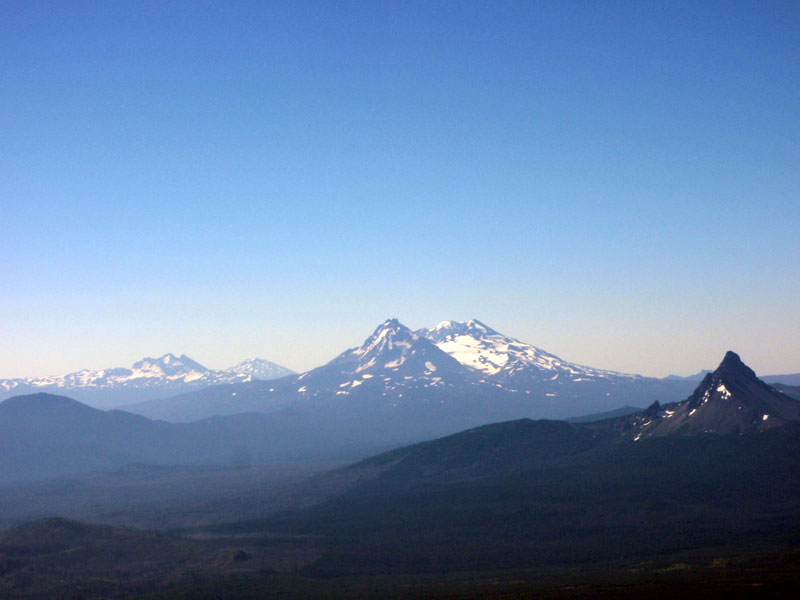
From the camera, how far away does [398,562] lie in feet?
576

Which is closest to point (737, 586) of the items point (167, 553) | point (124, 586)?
point (124, 586)

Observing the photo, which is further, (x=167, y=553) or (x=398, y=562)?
(x=167, y=553)

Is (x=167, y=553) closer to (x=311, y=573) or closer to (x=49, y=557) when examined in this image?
(x=49, y=557)

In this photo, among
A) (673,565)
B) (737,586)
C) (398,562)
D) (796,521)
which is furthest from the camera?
(796,521)

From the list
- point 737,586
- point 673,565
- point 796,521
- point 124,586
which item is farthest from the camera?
point 796,521

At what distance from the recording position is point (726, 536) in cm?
17775

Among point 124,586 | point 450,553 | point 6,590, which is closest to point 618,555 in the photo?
point 450,553

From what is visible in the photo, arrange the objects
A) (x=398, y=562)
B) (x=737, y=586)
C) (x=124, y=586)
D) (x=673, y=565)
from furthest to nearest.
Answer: (x=398, y=562)
(x=124, y=586)
(x=673, y=565)
(x=737, y=586)

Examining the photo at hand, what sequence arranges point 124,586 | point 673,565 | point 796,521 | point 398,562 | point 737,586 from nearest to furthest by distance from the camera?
point 737,586
point 673,565
point 124,586
point 398,562
point 796,521

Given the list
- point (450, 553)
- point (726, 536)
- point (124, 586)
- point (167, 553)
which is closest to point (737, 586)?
point (726, 536)

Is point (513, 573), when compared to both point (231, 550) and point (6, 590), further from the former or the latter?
point (6, 590)

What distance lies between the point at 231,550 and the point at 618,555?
87.8 meters

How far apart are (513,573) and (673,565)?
2919 centimetres

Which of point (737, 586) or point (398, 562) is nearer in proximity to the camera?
point (737, 586)
